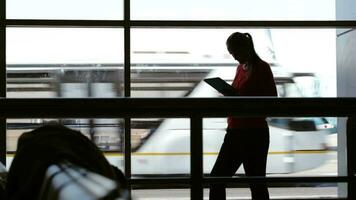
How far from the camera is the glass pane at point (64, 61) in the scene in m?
4.98

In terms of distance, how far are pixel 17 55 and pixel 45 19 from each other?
0.37 metres

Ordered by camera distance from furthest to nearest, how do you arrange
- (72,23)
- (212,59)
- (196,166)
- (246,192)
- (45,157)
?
(212,59) → (72,23) → (246,192) → (196,166) → (45,157)

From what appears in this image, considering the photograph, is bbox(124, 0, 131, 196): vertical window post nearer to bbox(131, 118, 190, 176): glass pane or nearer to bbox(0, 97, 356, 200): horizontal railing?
bbox(131, 118, 190, 176): glass pane

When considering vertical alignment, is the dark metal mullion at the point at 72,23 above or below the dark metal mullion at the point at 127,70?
above

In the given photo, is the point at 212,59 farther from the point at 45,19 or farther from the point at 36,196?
the point at 36,196

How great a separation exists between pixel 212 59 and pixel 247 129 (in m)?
2.09

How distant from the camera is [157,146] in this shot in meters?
6.01

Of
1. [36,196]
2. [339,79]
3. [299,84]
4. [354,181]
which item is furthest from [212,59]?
[36,196]

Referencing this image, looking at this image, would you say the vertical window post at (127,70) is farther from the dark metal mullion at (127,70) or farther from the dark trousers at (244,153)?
the dark trousers at (244,153)

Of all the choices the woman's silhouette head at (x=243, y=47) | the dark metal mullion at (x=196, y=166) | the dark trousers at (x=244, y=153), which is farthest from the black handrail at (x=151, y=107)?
the woman's silhouette head at (x=243, y=47)

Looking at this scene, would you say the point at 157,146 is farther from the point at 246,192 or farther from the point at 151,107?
the point at 151,107

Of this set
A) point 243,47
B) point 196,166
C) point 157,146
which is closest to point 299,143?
point 157,146
